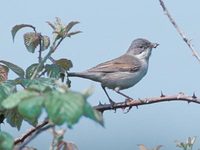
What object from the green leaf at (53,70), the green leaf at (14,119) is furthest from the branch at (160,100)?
the green leaf at (14,119)

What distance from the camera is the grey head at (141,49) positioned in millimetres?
8414

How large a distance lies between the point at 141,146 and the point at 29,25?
876 mm

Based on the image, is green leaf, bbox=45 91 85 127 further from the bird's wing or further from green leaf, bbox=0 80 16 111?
the bird's wing

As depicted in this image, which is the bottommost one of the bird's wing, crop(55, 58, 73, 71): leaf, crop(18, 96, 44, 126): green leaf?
crop(18, 96, 44, 126): green leaf

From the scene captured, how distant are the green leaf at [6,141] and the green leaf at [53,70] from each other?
101 cm

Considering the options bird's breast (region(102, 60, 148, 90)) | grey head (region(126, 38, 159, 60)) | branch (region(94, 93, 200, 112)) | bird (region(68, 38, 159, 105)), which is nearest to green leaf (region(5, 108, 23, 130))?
branch (region(94, 93, 200, 112))

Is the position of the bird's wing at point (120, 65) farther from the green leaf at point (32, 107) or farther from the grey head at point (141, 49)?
the green leaf at point (32, 107)

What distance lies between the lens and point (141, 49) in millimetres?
8578

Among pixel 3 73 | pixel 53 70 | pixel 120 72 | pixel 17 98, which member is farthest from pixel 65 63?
pixel 120 72

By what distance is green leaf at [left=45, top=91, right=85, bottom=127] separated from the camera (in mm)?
1256

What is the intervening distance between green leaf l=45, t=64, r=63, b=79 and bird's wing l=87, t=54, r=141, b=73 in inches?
164

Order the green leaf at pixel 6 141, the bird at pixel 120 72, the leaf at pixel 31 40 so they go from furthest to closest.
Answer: the bird at pixel 120 72 < the leaf at pixel 31 40 < the green leaf at pixel 6 141

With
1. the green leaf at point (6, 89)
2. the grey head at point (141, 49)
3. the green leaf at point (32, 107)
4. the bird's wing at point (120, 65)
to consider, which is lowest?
the green leaf at point (32, 107)

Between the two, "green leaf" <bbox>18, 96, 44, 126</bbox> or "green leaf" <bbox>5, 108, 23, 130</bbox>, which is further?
"green leaf" <bbox>5, 108, 23, 130</bbox>
